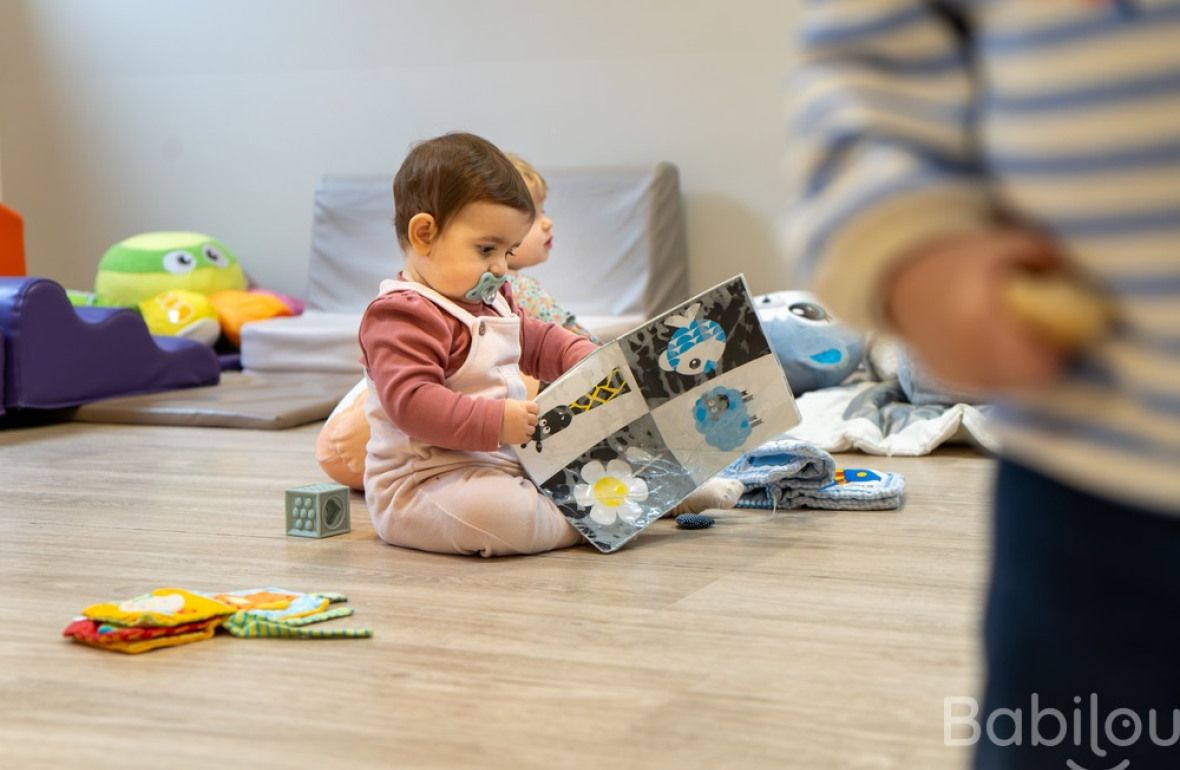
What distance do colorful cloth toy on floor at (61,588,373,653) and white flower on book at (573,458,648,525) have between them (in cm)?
46

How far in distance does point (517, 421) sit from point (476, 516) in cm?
14

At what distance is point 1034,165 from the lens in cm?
53

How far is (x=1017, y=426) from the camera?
0.56 m

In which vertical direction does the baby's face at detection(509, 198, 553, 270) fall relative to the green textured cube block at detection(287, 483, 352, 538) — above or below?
above

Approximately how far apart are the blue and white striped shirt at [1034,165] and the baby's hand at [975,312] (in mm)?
12

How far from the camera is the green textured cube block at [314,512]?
6.45ft

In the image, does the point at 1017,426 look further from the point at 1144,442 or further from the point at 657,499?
the point at 657,499

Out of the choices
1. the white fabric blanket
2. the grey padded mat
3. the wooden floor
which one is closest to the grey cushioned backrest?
the grey padded mat

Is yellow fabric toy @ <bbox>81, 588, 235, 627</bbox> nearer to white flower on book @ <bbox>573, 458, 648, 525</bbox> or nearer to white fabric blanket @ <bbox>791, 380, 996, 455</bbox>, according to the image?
white flower on book @ <bbox>573, 458, 648, 525</bbox>

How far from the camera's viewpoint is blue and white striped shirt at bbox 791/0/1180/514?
51 cm

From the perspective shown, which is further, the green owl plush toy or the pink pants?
the green owl plush toy

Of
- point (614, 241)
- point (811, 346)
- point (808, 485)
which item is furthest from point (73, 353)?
point (808, 485)

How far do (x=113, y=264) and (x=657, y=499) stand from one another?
3154 millimetres

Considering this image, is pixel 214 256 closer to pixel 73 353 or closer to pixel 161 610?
pixel 73 353
